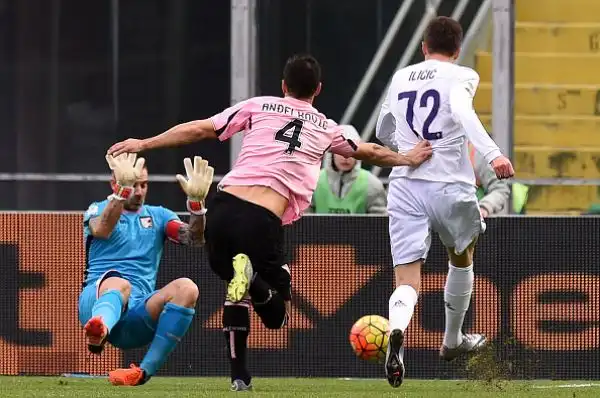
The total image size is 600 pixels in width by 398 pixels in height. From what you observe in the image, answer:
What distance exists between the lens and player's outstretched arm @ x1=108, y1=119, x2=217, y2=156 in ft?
31.1

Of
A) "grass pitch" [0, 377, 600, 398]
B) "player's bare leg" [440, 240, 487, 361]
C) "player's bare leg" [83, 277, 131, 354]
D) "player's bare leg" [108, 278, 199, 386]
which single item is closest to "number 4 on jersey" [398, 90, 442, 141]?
"player's bare leg" [440, 240, 487, 361]

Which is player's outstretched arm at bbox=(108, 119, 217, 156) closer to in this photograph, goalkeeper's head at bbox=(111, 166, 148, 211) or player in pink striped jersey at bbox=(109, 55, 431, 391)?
player in pink striped jersey at bbox=(109, 55, 431, 391)

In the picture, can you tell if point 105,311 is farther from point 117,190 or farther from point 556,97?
point 556,97

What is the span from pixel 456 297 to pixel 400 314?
39.9 inches

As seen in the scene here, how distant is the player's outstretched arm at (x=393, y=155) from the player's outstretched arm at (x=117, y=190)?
1241mm

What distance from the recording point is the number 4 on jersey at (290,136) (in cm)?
970

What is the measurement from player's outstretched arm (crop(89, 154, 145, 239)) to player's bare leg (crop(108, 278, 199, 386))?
49cm

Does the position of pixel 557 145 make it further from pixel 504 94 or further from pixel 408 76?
pixel 408 76

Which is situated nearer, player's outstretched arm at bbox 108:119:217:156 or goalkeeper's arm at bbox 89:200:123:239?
player's outstretched arm at bbox 108:119:217:156

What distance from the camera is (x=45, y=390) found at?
32.8ft

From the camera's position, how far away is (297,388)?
10.6 metres

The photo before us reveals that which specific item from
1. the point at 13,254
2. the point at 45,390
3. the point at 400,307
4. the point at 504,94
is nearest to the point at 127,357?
the point at 13,254

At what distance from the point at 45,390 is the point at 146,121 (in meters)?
5.98

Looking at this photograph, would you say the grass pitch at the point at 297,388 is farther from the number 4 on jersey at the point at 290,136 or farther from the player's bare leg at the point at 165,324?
the number 4 on jersey at the point at 290,136
